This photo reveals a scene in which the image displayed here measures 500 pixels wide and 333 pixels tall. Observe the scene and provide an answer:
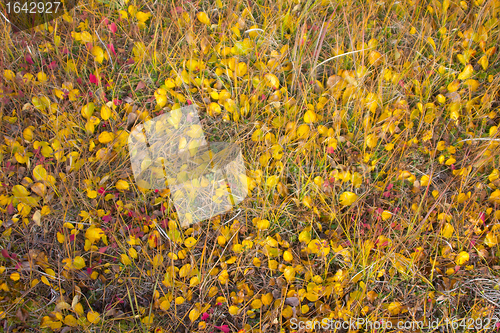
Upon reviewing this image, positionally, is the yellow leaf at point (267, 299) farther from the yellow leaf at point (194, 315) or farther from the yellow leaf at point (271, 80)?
the yellow leaf at point (271, 80)

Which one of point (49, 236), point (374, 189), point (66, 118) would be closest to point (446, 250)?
point (374, 189)

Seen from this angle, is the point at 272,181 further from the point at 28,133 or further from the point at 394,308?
the point at 28,133

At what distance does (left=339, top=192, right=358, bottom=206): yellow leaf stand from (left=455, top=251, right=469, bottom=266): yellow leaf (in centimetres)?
51

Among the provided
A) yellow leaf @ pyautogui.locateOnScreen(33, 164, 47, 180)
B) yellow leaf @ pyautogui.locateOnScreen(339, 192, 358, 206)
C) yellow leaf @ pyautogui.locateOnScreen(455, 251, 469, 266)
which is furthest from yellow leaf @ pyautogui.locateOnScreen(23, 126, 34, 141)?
yellow leaf @ pyautogui.locateOnScreen(455, 251, 469, 266)

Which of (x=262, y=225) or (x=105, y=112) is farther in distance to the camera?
(x=105, y=112)

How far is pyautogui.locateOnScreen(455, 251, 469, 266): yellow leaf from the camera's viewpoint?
55.6 inches

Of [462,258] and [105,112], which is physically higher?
[105,112]

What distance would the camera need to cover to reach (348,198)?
1511 millimetres

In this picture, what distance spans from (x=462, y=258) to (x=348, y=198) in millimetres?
553

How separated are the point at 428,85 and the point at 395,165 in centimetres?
56

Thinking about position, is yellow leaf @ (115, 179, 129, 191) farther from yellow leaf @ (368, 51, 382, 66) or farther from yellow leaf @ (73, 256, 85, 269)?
yellow leaf @ (368, 51, 382, 66)

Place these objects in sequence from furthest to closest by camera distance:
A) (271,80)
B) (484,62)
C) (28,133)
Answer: (484,62)
(271,80)
(28,133)

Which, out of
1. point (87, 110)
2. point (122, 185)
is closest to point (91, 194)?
point (122, 185)

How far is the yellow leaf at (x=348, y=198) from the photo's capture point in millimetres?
1511
